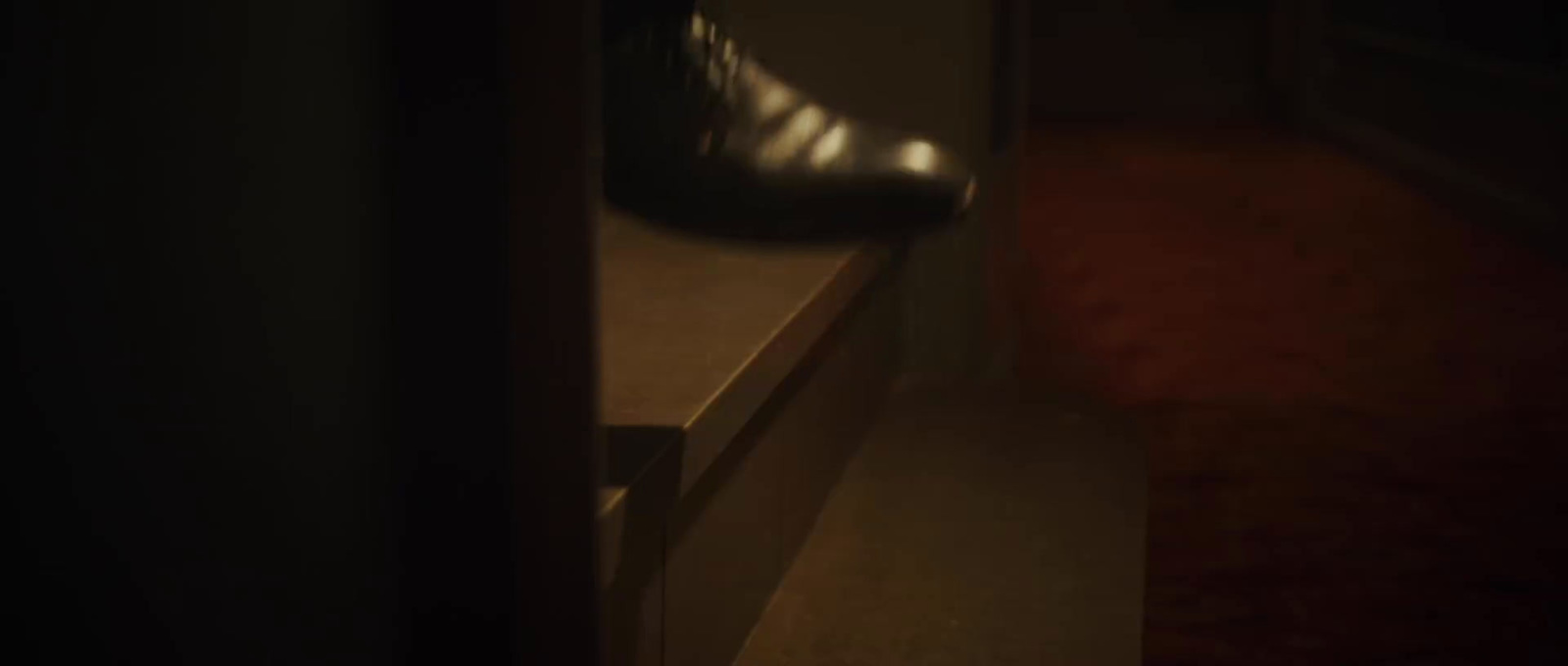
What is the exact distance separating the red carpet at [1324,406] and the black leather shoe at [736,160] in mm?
393

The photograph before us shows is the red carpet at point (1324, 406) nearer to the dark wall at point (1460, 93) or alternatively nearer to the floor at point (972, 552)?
the floor at point (972, 552)

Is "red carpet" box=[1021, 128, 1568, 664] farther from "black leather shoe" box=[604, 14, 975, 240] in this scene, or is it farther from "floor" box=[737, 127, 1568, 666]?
"black leather shoe" box=[604, 14, 975, 240]

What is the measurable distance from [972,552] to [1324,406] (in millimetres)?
729

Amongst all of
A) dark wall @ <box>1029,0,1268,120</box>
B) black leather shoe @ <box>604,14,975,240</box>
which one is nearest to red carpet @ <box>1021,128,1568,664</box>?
black leather shoe @ <box>604,14,975,240</box>

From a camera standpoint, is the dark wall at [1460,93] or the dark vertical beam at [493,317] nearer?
the dark vertical beam at [493,317]

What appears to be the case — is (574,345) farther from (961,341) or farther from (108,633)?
(961,341)

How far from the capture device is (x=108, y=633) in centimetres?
45

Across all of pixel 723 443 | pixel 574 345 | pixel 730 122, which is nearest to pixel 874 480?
pixel 723 443

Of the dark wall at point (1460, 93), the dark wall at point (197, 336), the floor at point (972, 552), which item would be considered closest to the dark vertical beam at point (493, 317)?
the dark wall at point (197, 336)

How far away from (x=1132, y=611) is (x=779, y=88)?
466mm

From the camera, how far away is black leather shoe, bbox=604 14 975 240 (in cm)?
77

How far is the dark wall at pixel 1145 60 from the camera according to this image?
232 inches

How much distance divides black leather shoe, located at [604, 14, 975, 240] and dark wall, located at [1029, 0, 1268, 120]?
5205mm

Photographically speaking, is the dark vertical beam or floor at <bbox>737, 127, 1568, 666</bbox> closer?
the dark vertical beam
